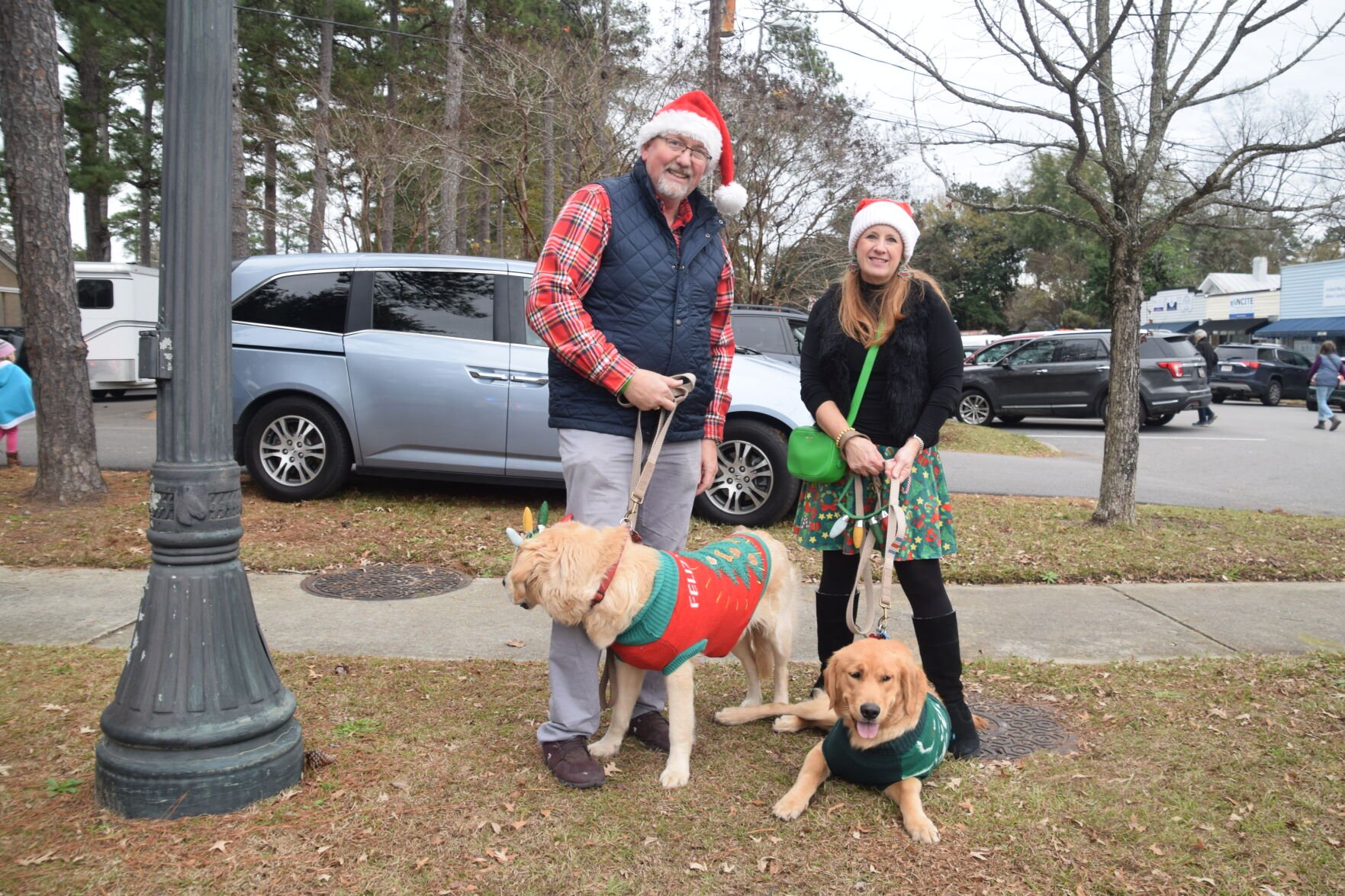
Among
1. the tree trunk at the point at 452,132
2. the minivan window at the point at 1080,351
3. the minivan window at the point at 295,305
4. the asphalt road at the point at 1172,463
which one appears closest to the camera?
the minivan window at the point at 295,305

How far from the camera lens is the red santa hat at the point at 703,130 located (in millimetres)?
3062

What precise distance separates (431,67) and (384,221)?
515cm

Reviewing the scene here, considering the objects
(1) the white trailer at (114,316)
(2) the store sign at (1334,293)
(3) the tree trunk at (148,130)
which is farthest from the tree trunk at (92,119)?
(2) the store sign at (1334,293)

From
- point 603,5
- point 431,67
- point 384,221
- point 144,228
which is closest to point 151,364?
point 603,5

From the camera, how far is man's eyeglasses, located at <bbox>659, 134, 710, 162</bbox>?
3.07 m

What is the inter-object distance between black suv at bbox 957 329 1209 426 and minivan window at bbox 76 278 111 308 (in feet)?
58.4

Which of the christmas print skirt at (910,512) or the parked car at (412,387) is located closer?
the christmas print skirt at (910,512)

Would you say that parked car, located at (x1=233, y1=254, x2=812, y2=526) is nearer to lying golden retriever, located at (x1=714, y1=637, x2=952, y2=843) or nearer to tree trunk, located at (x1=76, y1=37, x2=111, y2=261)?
lying golden retriever, located at (x1=714, y1=637, x2=952, y2=843)

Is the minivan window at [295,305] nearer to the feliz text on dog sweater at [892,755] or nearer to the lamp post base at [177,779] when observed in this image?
the lamp post base at [177,779]

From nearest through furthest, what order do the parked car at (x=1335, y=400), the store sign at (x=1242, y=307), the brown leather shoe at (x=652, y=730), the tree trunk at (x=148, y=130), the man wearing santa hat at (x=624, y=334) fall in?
the man wearing santa hat at (x=624, y=334) → the brown leather shoe at (x=652, y=730) → the parked car at (x=1335, y=400) → the tree trunk at (x=148, y=130) → the store sign at (x=1242, y=307)

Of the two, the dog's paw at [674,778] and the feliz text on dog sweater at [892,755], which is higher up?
the feliz text on dog sweater at [892,755]

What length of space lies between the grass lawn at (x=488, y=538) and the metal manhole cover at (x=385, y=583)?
0.50ft

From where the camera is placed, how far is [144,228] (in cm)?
2997

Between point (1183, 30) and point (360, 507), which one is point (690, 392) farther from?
point (1183, 30)
